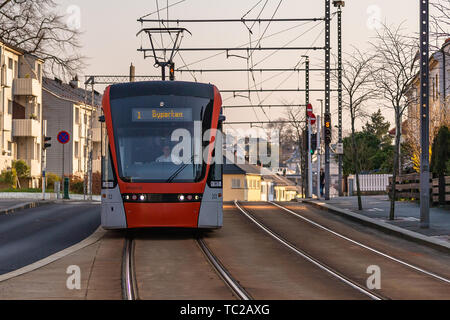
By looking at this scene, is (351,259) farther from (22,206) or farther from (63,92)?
(63,92)

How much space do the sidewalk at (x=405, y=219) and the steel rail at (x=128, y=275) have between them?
636 cm

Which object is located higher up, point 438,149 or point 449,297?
point 438,149

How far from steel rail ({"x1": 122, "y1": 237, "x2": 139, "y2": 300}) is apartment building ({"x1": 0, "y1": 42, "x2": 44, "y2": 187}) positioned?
146 ft

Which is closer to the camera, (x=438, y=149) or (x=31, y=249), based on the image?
(x=31, y=249)

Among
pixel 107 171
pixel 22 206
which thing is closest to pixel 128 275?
pixel 107 171

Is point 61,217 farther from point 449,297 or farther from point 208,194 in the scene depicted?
point 449,297

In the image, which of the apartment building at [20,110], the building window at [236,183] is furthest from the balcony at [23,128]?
the building window at [236,183]

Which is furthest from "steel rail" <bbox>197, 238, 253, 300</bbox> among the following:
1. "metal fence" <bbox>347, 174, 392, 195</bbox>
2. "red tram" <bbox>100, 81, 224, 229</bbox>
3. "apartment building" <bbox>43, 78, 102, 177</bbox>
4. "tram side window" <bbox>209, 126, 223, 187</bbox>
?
"apartment building" <bbox>43, 78, 102, 177</bbox>

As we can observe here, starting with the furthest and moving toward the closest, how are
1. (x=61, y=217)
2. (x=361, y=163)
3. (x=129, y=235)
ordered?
(x=361, y=163), (x=61, y=217), (x=129, y=235)

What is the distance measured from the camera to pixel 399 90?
26.1 m

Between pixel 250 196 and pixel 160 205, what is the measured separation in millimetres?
79307
